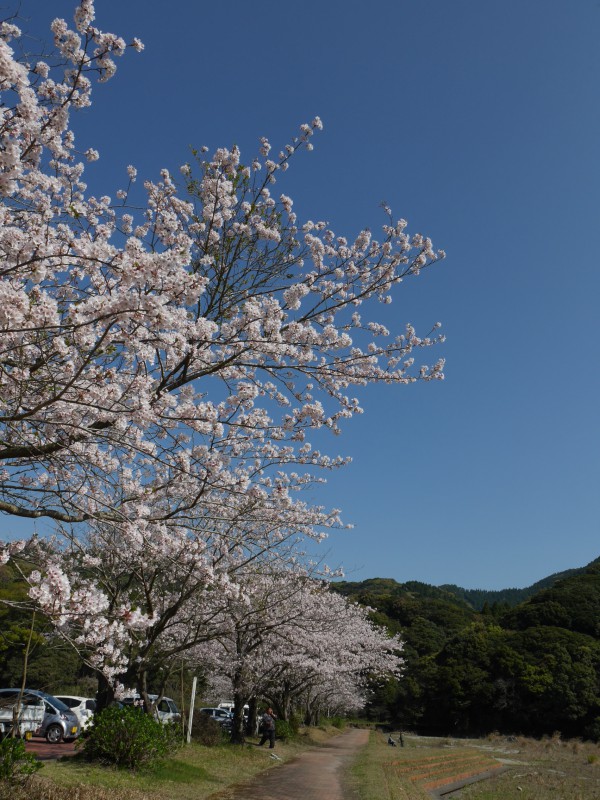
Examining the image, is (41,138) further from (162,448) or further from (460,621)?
(460,621)

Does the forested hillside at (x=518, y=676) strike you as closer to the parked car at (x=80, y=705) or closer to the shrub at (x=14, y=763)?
the parked car at (x=80, y=705)

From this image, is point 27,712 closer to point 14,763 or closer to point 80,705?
point 80,705

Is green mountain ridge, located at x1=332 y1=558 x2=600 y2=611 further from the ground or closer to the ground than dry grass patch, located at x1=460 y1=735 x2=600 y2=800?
further from the ground

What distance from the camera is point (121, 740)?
9.34m

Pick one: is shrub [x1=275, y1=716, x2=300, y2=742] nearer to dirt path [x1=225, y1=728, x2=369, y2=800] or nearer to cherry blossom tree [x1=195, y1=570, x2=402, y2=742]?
cherry blossom tree [x1=195, y1=570, x2=402, y2=742]

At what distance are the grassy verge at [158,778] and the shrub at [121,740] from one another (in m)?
0.23

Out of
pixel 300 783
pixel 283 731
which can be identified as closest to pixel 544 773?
pixel 283 731

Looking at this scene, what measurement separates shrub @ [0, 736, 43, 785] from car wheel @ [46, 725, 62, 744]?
9616mm

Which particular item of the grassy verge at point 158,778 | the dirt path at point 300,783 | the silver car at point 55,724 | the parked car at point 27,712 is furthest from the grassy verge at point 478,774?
the parked car at point 27,712

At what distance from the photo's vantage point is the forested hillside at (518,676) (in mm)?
35062

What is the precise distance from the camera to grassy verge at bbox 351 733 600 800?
12.5 metres

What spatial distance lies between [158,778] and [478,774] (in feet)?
45.8

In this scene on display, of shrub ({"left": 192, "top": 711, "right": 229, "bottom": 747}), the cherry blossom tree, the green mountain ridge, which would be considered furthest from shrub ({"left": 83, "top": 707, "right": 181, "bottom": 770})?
the green mountain ridge

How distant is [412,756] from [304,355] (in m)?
19.5
